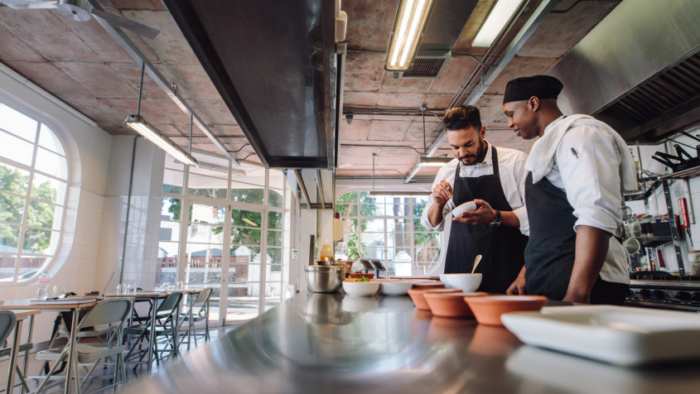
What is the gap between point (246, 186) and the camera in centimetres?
809

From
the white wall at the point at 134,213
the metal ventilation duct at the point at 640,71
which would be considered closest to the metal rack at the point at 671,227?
the metal ventilation duct at the point at 640,71

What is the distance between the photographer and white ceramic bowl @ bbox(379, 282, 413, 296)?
1292 millimetres

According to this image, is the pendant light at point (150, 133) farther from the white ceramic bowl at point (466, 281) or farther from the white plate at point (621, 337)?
the white plate at point (621, 337)

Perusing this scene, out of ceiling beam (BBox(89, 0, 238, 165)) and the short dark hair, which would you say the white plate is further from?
ceiling beam (BBox(89, 0, 238, 165))

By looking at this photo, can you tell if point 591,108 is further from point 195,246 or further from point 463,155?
point 195,246

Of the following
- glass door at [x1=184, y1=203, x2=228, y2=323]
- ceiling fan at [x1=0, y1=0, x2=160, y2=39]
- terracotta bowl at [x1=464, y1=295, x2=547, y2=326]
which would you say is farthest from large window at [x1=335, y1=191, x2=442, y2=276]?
terracotta bowl at [x1=464, y1=295, x2=547, y2=326]

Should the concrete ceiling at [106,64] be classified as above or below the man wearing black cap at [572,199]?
above

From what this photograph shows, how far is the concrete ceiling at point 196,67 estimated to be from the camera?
3.44 m

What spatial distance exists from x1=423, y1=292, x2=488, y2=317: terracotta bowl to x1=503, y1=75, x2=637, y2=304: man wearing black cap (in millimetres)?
437

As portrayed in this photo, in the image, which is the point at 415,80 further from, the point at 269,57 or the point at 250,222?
the point at 250,222

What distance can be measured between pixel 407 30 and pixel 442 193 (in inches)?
44.0

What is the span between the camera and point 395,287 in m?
1.30

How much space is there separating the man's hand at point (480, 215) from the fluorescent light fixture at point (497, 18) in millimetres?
1884

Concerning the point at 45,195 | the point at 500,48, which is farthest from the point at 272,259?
the point at 500,48
